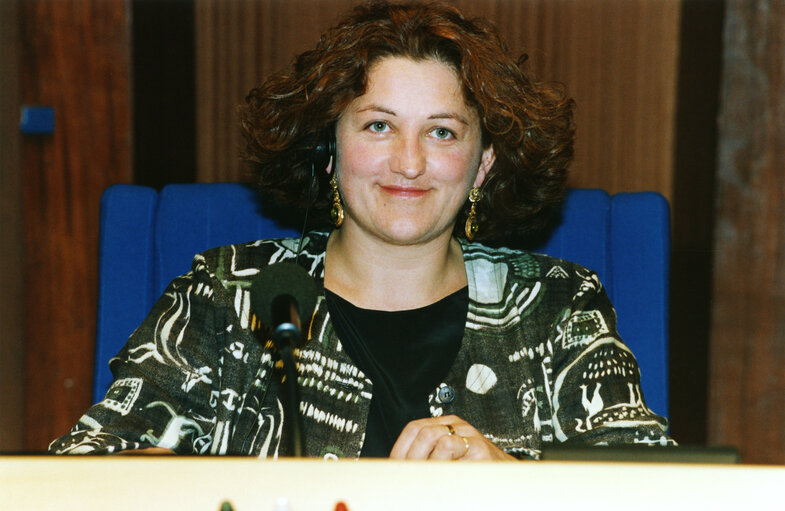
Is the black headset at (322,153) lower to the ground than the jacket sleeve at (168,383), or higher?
higher

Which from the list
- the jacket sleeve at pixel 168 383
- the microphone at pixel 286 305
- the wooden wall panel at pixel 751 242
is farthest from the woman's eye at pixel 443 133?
the wooden wall panel at pixel 751 242

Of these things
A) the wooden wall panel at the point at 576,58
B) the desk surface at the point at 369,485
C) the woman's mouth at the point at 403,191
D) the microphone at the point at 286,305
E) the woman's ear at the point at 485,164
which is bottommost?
the desk surface at the point at 369,485

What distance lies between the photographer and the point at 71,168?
2.67 meters

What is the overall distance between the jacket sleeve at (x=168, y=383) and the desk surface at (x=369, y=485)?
1.59 feet

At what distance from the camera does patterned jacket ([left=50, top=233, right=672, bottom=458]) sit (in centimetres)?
145

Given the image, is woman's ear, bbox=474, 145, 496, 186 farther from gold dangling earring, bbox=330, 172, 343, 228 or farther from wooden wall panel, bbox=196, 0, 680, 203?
wooden wall panel, bbox=196, 0, 680, 203

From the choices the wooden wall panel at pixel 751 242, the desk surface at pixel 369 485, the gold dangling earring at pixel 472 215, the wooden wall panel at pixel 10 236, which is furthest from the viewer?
the wooden wall panel at pixel 751 242

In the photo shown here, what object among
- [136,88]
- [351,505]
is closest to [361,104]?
[351,505]

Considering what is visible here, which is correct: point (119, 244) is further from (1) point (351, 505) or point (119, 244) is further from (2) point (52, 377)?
(2) point (52, 377)

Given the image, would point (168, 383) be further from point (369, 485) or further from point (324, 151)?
point (369, 485)

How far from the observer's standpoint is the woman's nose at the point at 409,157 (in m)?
1.52

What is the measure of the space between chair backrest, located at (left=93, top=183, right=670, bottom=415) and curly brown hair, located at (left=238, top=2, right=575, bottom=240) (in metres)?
0.09

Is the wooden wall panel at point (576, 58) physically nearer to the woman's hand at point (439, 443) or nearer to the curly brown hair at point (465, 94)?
the curly brown hair at point (465, 94)

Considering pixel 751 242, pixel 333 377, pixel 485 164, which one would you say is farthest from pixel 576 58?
pixel 333 377
